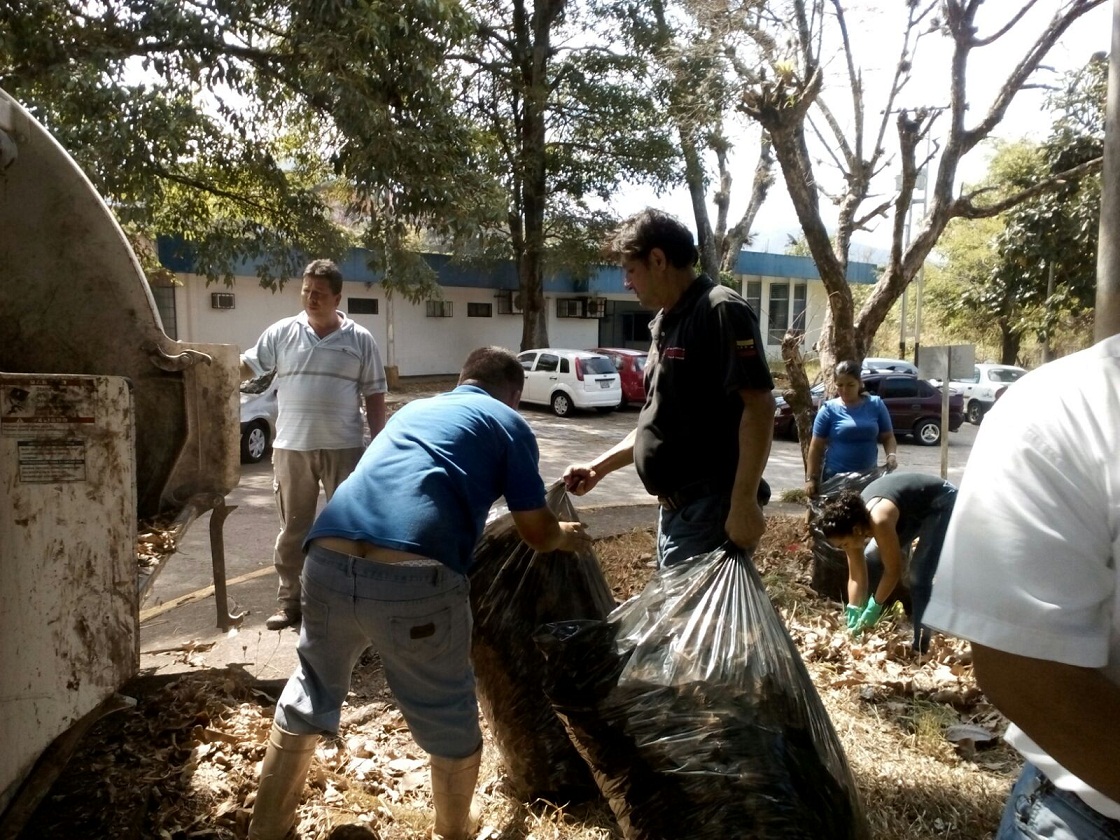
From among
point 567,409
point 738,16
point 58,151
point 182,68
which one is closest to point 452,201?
point 182,68

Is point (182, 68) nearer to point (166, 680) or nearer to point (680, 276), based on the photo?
point (166, 680)

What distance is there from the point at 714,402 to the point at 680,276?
0.43m

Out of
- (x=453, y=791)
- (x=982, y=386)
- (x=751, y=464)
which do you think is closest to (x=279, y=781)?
(x=453, y=791)

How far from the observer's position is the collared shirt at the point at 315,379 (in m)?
4.34

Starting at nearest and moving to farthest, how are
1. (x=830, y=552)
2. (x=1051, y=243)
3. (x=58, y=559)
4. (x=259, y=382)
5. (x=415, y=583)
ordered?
(x=58, y=559) → (x=415, y=583) → (x=259, y=382) → (x=830, y=552) → (x=1051, y=243)

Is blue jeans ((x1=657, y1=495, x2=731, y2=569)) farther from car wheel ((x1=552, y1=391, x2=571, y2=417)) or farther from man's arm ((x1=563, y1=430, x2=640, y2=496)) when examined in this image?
car wheel ((x1=552, y1=391, x2=571, y2=417))

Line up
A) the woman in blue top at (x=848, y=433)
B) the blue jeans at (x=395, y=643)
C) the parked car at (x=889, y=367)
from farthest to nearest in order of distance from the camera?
1. the parked car at (x=889, y=367)
2. the woman in blue top at (x=848, y=433)
3. the blue jeans at (x=395, y=643)

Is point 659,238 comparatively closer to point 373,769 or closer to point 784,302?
point 373,769

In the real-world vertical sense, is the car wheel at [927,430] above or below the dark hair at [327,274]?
below

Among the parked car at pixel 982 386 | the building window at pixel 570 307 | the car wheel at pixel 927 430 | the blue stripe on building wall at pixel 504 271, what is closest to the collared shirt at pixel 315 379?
the blue stripe on building wall at pixel 504 271

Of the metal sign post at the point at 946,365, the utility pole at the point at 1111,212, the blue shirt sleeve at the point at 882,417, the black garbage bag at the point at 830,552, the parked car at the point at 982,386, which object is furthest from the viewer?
the parked car at the point at 982,386

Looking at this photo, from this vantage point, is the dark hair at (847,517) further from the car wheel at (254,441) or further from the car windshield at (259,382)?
the car wheel at (254,441)

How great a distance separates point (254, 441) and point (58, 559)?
9410 mm

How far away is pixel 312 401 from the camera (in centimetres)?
434
